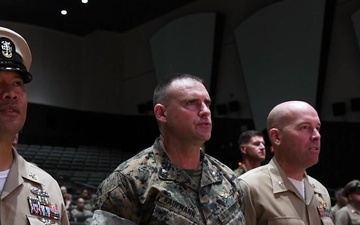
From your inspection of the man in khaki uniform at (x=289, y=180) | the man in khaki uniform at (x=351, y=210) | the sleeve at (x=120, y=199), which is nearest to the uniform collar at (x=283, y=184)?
the man in khaki uniform at (x=289, y=180)

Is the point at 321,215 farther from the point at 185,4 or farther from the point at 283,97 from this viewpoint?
the point at 185,4

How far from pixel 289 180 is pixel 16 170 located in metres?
1.25

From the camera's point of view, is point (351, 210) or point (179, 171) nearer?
point (179, 171)

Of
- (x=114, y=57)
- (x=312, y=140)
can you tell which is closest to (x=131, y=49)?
(x=114, y=57)

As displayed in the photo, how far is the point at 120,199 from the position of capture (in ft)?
6.43

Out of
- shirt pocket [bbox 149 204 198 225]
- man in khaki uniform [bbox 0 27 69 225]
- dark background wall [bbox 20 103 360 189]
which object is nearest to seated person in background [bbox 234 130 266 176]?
shirt pocket [bbox 149 204 198 225]

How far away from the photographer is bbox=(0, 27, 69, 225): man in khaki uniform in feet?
6.03

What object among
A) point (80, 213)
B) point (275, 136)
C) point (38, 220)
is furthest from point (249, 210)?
point (80, 213)

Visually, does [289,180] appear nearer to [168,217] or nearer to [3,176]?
[168,217]

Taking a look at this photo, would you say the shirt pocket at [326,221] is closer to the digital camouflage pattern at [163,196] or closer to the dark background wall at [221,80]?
the digital camouflage pattern at [163,196]

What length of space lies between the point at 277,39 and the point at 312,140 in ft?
36.2

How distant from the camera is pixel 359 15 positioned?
470 inches

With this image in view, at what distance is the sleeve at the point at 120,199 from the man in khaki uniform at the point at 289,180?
67 cm

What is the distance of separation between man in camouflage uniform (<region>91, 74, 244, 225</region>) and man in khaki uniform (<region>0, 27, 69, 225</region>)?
0.54 feet
